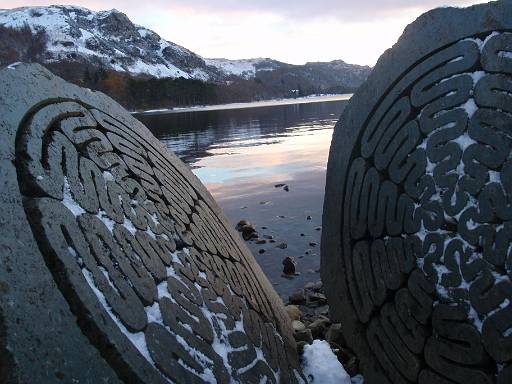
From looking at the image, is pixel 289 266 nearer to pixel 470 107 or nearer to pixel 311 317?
pixel 311 317

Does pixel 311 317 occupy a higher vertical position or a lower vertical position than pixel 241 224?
lower

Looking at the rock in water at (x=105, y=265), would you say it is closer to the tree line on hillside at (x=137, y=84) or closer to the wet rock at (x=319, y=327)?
the wet rock at (x=319, y=327)

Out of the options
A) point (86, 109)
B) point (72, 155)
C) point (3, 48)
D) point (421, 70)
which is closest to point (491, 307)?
point (421, 70)

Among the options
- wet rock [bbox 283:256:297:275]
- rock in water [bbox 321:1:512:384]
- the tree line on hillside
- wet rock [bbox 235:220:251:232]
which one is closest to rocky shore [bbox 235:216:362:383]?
wet rock [bbox 283:256:297:275]

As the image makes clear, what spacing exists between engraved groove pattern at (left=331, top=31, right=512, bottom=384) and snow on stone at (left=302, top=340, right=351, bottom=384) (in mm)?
359

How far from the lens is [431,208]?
2.83m

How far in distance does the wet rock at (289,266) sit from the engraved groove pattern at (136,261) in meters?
3.19

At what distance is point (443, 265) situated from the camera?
272 centimetres

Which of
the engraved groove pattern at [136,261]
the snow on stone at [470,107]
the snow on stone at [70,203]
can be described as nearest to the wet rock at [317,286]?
the engraved groove pattern at [136,261]

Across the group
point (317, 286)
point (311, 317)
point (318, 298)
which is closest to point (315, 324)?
point (311, 317)

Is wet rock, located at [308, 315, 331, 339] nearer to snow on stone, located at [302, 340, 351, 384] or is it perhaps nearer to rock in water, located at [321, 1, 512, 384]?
snow on stone, located at [302, 340, 351, 384]

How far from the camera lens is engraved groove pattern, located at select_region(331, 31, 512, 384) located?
2512 mm

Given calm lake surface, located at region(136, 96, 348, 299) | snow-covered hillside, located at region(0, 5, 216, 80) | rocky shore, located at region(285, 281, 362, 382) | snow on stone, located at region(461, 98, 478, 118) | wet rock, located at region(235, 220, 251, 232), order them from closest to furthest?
snow on stone, located at region(461, 98, 478, 118) → rocky shore, located at region(285, 281, 362, 382) → calm lake surface, located at region(136, 96, 348, 299) → wet rock, located at region(235, 220, 251, 232) → snow-covered hillside, located at region(0, 5, 216, 80)

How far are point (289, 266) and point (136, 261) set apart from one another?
4.55m
